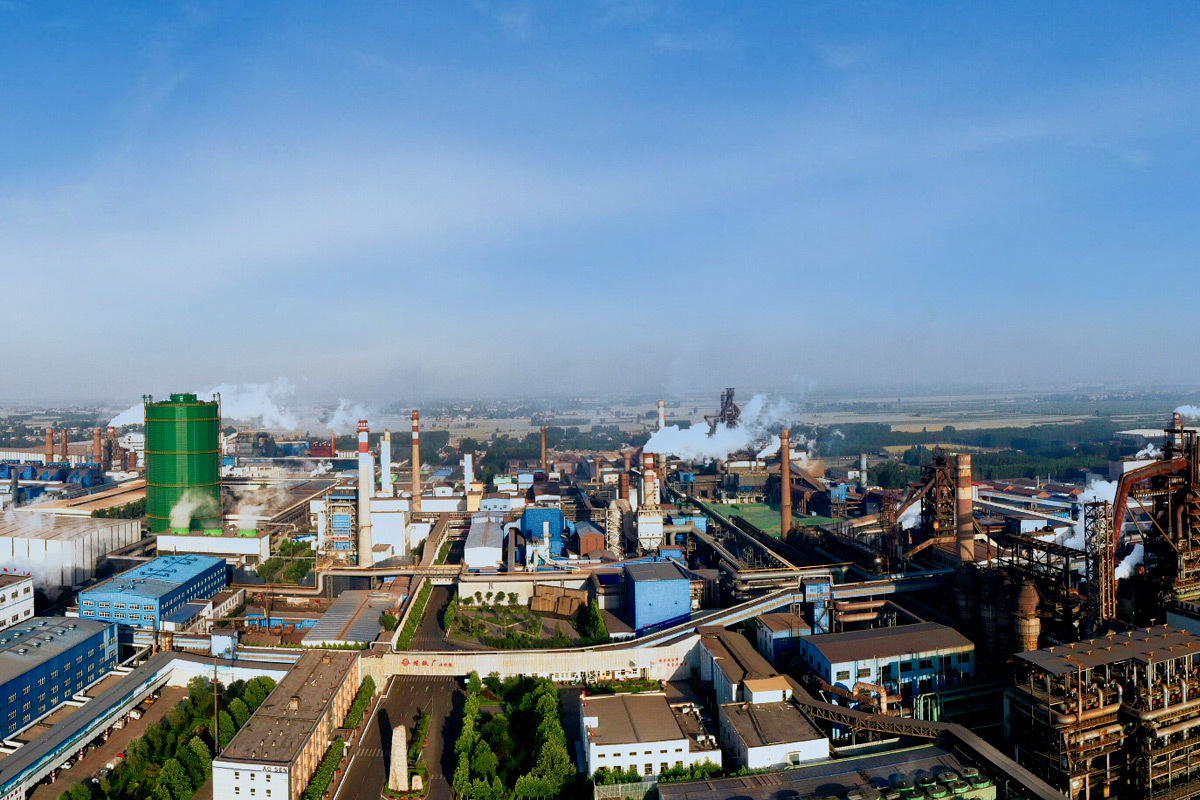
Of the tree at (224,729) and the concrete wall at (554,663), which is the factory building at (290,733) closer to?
the tree at (224,729)

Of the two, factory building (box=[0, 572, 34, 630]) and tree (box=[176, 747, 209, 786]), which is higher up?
factory building (box=[0, 572, 34, 630])

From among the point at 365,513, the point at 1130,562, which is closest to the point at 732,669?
the point at 1130,562

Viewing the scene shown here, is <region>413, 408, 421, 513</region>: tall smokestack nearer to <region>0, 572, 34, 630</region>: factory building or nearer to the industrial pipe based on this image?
the industrial pipe

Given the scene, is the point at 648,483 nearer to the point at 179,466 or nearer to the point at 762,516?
the point at 762,516

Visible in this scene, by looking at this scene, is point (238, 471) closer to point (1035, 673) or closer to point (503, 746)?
point (503, 746)

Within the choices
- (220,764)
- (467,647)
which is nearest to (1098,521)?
(467,647)

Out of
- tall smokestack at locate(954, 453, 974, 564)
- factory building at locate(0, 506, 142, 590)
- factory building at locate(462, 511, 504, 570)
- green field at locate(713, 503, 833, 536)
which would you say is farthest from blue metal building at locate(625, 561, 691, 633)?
factory building at locate(0, 506, 142, 590)
